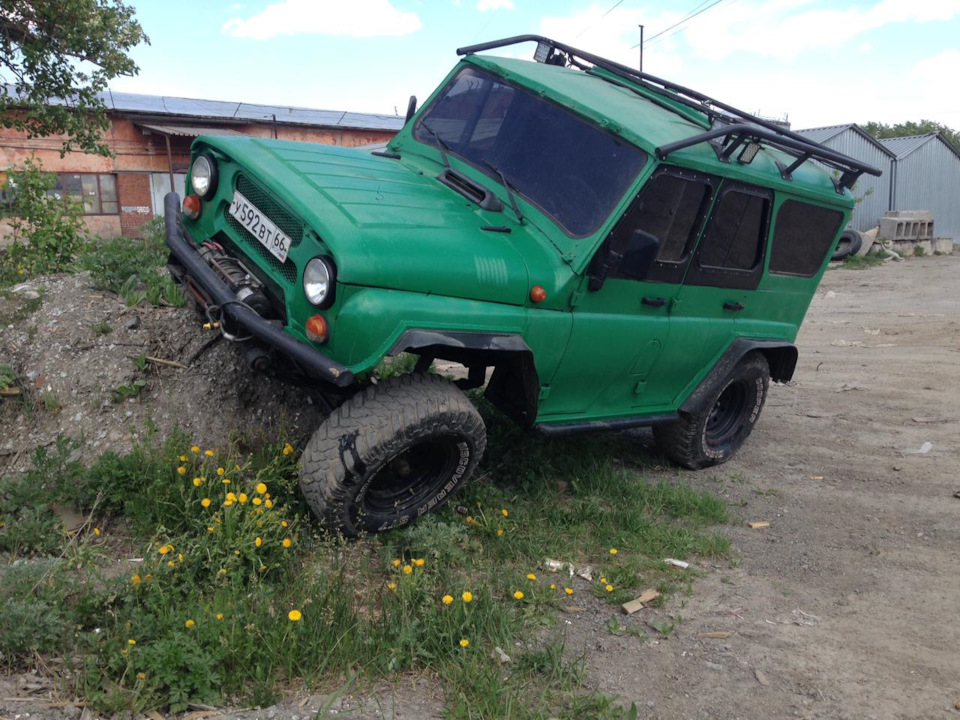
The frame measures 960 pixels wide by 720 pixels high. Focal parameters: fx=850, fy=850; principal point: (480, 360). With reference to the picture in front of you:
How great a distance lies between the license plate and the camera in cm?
398

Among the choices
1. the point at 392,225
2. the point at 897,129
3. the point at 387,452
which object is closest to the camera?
the point at 387,452

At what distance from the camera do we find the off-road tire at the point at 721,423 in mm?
5680

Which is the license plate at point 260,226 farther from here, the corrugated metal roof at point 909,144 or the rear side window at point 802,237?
the corrugated metal roof at point 909,144

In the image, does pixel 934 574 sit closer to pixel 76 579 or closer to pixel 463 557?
pixel 463 557

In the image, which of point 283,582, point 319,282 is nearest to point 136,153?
point 319,282

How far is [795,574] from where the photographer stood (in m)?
4.45

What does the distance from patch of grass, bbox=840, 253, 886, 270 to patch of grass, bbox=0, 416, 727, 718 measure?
1907cm

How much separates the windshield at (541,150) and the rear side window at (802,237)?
5.19 feet

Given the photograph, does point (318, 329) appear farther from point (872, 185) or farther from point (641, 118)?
point (872, 185)

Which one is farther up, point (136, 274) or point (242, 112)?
point (242, 112)

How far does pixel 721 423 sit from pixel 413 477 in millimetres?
2872

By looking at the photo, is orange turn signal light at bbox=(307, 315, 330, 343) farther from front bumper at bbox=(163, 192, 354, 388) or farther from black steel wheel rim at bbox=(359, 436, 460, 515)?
black steel wheel rim at bbox=(359, 436, 460, 515)

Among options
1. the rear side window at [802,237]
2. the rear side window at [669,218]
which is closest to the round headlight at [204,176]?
the rear side window at [669,218]

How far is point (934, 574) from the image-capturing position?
4469 millimetres
